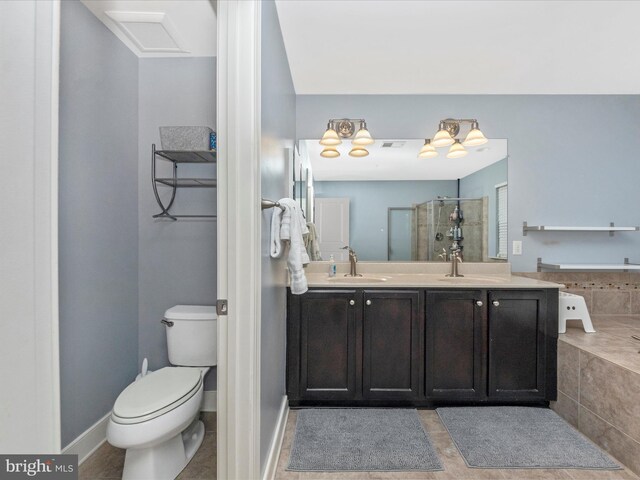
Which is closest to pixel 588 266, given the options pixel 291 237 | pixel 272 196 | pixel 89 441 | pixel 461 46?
pixel 461 46

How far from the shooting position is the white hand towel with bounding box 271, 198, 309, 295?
1672 mm

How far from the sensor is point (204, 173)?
2215 mm

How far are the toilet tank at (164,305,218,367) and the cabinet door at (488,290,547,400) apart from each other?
187 centimetres

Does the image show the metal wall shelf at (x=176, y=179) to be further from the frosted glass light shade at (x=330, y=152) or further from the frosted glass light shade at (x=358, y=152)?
the frosted glass light shade at (x=358, y=152)

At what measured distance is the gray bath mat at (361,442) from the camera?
1.69 m

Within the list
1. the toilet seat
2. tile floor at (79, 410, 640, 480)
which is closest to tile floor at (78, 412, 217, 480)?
tile floor at (79, 410, 640, 480)

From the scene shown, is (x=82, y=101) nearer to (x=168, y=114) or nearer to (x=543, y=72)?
(x=168, y=114)

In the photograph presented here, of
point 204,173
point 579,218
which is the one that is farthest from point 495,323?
point 204,173

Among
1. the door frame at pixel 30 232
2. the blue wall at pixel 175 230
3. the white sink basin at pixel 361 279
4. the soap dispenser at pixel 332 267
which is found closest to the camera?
the door frame at pixel 30 232

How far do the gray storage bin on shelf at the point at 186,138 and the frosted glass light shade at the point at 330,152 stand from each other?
3.37 ft

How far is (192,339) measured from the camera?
2.01 m

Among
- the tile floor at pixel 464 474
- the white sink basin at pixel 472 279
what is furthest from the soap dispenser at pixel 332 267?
the tile floor at pixel 464 474

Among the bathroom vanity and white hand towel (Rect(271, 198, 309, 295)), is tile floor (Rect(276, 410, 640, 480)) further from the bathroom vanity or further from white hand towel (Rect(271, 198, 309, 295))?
white hand towel (Rect(271, 198, 309, 295))

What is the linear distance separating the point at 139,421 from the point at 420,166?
2.56 m
